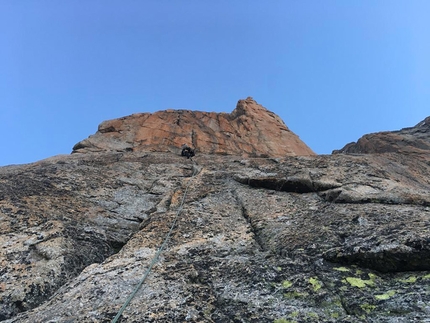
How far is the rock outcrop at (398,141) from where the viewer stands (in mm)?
18750

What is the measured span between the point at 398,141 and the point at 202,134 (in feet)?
35.0

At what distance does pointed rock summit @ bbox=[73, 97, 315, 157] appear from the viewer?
20922 mm

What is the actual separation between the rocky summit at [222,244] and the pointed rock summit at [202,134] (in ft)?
28.6

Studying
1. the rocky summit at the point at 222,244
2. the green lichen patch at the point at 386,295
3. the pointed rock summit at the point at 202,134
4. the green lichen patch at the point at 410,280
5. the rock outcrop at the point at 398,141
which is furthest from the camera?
the pointed rock summit at the point at 202,134

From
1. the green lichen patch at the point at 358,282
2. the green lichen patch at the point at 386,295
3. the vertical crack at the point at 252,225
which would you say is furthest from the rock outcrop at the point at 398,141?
the green lichen patch at the point at 386,295

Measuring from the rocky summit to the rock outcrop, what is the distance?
287 inches

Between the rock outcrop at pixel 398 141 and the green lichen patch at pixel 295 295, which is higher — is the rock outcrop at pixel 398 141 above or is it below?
above

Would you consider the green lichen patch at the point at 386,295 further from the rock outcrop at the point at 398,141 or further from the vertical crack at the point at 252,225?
the rock outcrop at the point at 398,141

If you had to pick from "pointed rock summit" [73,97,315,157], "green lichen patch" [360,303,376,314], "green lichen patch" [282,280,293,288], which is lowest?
"green lichen patch" [360,303,376,314]

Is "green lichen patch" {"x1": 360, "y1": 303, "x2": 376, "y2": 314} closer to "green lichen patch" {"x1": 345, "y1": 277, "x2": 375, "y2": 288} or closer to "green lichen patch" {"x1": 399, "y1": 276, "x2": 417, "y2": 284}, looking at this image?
"green lichen patch" {"x1": 345, "y1": 277, "x2": 375, "y2": 288}

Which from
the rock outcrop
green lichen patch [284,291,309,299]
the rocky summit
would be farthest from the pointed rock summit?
green lichen patch [284,291,309,299]

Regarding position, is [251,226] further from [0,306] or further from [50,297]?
[0,306]

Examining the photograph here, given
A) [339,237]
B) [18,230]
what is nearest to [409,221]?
[339,237]

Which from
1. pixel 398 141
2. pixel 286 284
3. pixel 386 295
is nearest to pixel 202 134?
pixel 398 141
